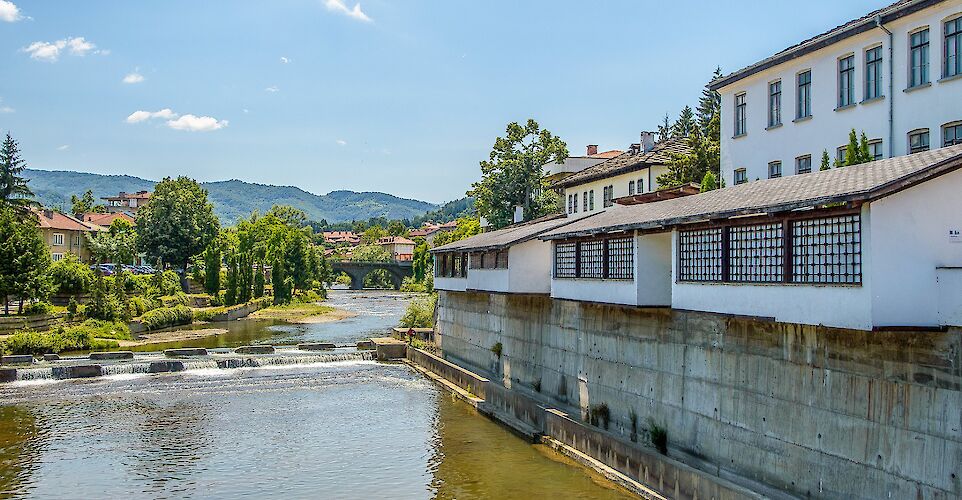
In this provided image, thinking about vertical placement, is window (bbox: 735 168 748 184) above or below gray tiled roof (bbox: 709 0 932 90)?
below

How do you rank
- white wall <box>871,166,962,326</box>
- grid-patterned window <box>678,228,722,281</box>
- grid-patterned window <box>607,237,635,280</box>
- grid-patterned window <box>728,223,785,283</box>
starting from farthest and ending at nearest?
grid-patterned window <box>607,237,635,280</box>
grid-patterned window <box>678,228,722,281</box>
grid-patterned window <box>728,223,785,283</box>
white wall <box>871,166,962,326</box>

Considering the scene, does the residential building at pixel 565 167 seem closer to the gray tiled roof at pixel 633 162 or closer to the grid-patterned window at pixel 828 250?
the gray tiled roof at pixel 633 162

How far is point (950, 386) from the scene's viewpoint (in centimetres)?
1042

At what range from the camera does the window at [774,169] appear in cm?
2647

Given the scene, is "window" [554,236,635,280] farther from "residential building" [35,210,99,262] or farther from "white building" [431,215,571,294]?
"residential building" [35,210,99,262]

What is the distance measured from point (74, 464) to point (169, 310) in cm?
4323

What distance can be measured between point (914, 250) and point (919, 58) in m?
12.2

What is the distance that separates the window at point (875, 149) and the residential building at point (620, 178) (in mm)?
15176

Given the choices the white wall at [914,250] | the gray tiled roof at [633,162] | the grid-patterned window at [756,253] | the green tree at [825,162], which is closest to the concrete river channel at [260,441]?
the grid-patterned window at [756,253]

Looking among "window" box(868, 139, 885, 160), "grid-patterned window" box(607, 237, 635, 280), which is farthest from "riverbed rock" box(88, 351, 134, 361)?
"window" box(868, 139, 885, 160)

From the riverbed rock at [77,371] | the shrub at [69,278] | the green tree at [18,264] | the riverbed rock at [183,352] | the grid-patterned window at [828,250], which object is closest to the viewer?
the grid-patterned window at [828,250]

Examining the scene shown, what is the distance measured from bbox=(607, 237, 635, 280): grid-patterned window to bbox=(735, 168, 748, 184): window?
37.6 ft

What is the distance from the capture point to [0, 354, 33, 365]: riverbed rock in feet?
119

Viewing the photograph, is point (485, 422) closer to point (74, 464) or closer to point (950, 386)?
point (74, 464)
